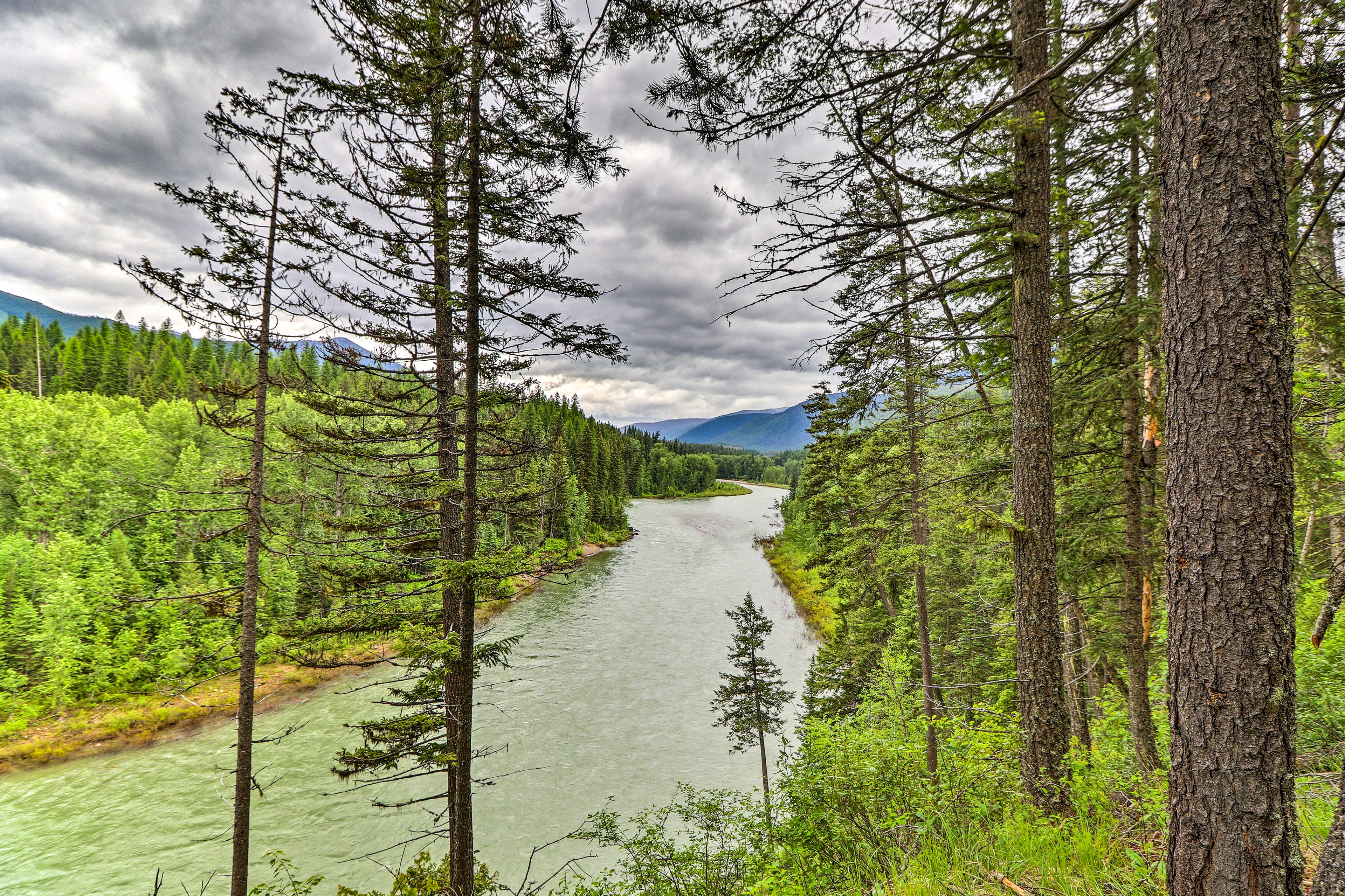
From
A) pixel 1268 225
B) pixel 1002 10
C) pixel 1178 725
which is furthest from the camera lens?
pixel 1002 10

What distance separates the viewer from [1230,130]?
5.31 ft

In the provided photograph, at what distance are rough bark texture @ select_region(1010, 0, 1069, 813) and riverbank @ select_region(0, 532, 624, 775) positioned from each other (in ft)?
40.6

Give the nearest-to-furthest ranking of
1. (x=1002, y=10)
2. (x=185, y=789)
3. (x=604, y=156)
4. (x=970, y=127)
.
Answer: (x=970, y=127), (x=1002, y=10), (x=604, y=156), (x=185, y=789)

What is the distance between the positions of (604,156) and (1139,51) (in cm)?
547

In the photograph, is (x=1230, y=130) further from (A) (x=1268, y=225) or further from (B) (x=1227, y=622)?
(B) (x=1227, y=622)

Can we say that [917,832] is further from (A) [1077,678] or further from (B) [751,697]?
(B) [751,697]

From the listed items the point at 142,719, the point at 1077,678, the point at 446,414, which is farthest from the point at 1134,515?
the point at 142,719

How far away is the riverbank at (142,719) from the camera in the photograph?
13.1m

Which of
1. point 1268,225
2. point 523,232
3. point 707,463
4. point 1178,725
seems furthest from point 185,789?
point 707,463

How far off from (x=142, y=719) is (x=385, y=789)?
29.5 ft

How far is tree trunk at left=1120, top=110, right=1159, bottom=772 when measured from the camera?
493cm

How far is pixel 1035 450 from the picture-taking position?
365cm

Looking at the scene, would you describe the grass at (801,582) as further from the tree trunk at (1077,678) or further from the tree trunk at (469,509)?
the tree trunk at (469,509)

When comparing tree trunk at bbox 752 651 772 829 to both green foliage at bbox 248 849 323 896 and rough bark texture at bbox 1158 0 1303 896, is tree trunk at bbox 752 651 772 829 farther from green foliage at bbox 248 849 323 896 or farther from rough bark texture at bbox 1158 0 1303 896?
rough bark texture at bbox 1158 0 1303 896
